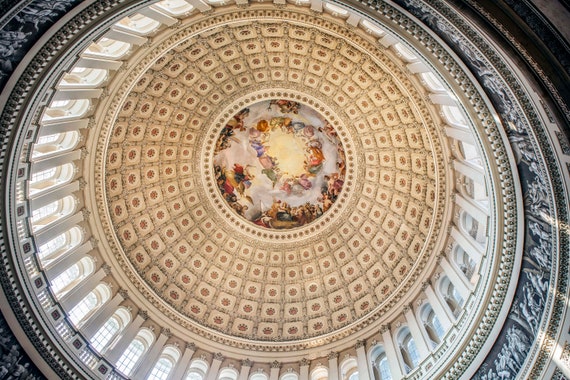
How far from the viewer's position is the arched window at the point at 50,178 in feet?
61.1

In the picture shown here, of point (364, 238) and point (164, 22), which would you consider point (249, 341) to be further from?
point (164, 22)

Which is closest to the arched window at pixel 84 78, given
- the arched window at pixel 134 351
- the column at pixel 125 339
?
the column at pixel 125 339

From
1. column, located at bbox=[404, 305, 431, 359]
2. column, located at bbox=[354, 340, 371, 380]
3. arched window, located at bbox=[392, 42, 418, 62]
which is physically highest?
arched window, located at bbox=[392, 42, 418, 62]

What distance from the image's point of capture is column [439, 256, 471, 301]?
60.2ft

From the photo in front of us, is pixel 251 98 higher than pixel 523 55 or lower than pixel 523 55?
higher

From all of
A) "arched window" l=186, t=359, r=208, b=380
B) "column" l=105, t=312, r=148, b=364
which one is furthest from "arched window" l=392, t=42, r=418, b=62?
"arched window" l=186, t=359, r=208, b=380

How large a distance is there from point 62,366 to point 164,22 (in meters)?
14.9

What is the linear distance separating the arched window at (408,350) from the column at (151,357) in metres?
12.7

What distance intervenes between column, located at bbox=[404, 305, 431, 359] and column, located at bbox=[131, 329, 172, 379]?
13.3m

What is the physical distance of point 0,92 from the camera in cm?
1254

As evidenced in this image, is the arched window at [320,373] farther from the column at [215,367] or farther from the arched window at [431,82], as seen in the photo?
the arched window at [431,82]

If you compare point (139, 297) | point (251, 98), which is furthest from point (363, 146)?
point (139, 297)

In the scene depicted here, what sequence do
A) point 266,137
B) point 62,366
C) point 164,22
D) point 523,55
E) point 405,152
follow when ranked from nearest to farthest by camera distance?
point 523,55
point 62,366
point 164,22
point 405,152
point 266,137

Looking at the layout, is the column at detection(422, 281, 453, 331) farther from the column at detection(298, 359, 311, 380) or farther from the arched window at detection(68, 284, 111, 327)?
the arched window at detection(68, 284, 111, 327)
